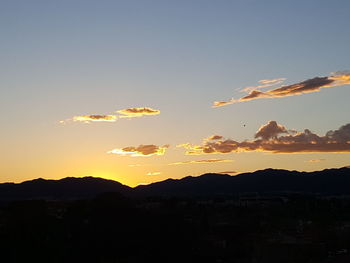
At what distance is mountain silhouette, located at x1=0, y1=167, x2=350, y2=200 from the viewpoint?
160 meters

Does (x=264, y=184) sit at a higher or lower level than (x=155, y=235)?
higher

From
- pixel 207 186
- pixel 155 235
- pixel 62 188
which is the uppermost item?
pixel 62 188

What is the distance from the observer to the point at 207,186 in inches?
7569

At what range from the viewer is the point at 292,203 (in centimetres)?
10106

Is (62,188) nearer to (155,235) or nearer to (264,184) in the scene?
(264,184)

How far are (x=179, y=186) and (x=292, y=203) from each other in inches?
3584

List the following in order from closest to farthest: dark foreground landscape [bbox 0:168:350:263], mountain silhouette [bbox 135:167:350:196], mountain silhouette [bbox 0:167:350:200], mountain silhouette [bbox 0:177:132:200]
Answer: dark foreground landscape [bbox 0:168:350:263] < mountain silhouette [bbox 0:177:132:200] < mountain silhouette [bbox 0:167:350:200] < mountain silhouette [bbox 135:167:350:196]

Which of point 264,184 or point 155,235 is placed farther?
point 264,184

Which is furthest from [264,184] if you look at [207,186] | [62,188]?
[62,188]

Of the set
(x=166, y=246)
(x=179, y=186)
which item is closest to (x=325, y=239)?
(x=166, y=246)

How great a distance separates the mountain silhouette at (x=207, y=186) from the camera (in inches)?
6304

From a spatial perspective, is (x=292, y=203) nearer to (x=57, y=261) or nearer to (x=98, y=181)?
(x=57, y=261)

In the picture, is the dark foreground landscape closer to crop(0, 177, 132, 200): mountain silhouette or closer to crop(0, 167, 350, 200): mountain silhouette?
crop(0, 177, 132, 200): mountain silhouette

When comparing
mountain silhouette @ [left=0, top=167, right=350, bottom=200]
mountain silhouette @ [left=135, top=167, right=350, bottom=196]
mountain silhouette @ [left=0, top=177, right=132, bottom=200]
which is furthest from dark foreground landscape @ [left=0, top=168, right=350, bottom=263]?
mountain silhouette @ [left=135, top=167, right=350, bottom=196]
